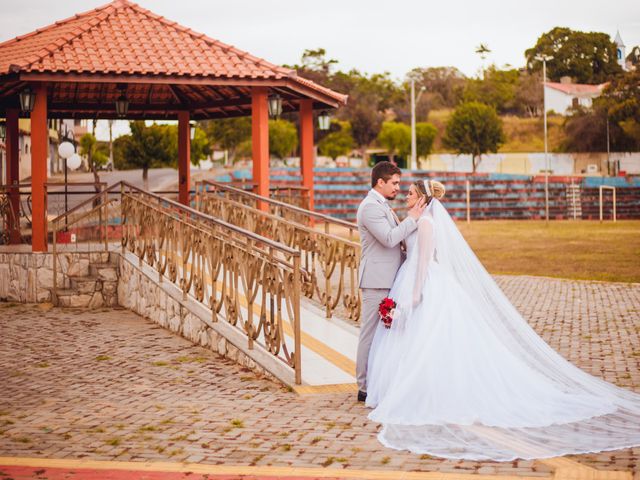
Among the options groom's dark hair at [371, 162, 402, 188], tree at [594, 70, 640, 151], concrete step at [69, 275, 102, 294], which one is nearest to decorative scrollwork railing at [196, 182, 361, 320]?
concrete step at [69, 275, 102, 294]

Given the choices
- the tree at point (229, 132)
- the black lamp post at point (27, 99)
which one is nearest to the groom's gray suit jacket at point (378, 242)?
the black lamp post at point (27, 99)

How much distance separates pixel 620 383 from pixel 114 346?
237 inches

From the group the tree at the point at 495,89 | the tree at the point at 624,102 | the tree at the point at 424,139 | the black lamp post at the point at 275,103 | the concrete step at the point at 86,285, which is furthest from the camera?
the tree at the point at 495,89

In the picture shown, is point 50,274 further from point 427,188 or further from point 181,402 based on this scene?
point 427,188

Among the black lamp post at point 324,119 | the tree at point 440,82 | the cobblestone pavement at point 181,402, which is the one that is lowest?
the cobblestone pavement at point 181,402

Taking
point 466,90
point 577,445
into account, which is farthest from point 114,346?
point 466,90

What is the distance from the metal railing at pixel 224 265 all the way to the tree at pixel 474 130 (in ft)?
175

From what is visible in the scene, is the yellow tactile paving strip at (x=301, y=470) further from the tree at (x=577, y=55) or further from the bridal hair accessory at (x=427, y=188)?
the tree at (x=577, y=55)

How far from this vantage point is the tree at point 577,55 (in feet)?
348

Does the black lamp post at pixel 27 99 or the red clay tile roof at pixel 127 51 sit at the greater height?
the red clay tile roof at pixel 127 51

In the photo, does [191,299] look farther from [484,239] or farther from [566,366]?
[484,239]

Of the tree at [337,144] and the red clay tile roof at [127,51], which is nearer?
the red clay tile roof at [127,51]

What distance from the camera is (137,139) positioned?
111ft

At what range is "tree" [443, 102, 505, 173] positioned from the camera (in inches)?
2601
